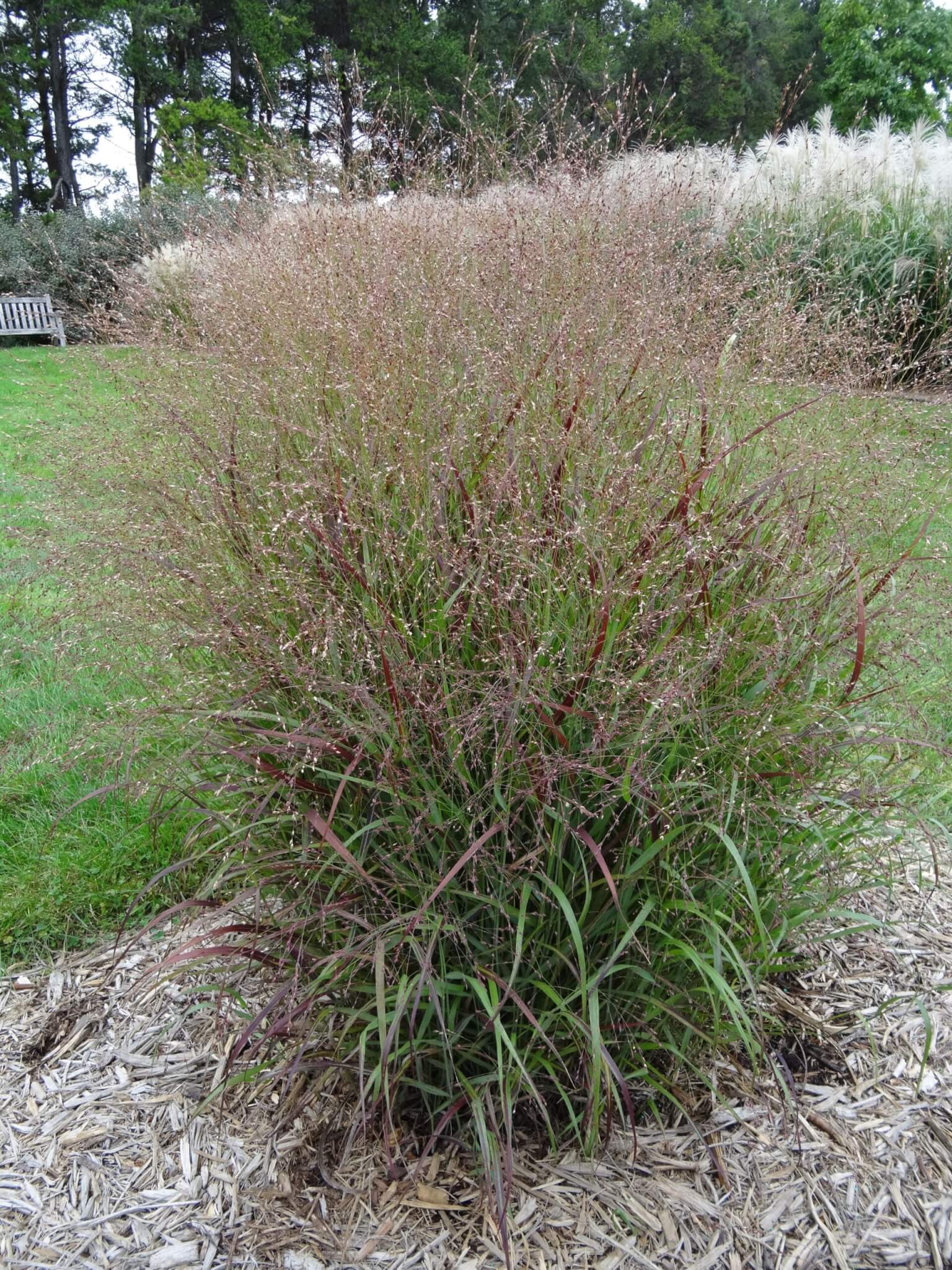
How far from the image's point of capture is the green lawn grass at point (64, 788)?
7.34 feet

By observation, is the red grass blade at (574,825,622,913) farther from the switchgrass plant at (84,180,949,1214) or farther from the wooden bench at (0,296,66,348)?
the wooden bench at (0,296,66,348)

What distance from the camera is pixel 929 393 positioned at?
2881mm

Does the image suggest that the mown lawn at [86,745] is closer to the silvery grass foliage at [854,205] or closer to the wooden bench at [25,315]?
the silvery grass foliage at [854,205]

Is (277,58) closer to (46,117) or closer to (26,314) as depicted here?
(46,117)

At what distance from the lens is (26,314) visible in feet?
43.1

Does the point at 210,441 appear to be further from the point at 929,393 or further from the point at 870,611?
the point at 929,393

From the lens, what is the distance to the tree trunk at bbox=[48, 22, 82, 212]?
2514 centimetres

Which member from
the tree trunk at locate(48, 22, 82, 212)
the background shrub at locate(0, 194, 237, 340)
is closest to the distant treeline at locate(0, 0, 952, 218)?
the tree trunk at locate(48, 22, 82, 212)

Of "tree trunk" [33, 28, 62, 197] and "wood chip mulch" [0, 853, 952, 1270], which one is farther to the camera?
"tree trunk" [33, 28, 62, 197]

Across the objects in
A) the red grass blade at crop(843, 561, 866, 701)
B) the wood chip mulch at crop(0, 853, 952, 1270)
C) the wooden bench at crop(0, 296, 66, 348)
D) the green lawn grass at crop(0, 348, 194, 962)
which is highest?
the wooden bench at crop(0, 296, 66, 348)

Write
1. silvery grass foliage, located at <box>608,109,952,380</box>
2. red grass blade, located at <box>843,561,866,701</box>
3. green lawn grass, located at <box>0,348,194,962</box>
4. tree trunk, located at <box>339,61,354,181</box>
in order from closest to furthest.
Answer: red grass blade, located at <box>843,561,866,701</box> < green lawn grass, located at <box>0,348,194,962</box> < tree trunk, located at <box>339,61,354,181</box> < silvery grass foliage, located at <box>608,109,952,380</box>

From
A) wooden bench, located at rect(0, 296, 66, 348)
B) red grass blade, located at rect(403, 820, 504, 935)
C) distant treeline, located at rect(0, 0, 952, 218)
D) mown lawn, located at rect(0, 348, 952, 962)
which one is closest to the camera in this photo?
red grass blade, located at rect(403, 820, 504, 935)

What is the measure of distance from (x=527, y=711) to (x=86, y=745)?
4.32 ft

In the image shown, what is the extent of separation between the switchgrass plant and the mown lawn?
0.22m
